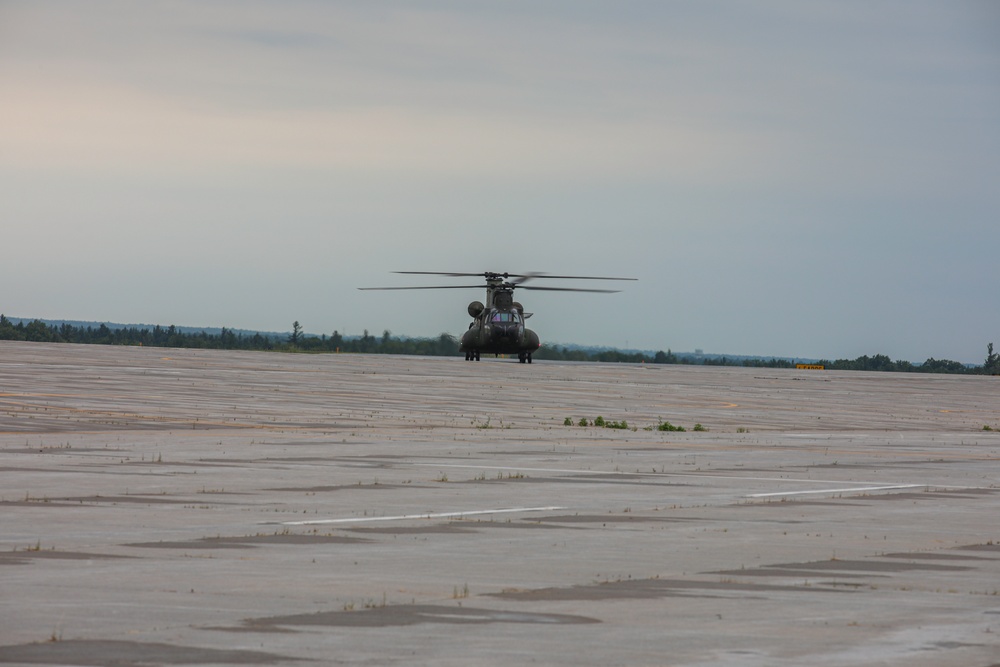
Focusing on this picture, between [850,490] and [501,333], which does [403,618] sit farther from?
[501,333]

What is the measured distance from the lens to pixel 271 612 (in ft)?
39.1

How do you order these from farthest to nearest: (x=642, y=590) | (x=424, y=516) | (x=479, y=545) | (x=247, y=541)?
(x=424, y=516), (x=479, y=545), (x=247, y=541), (x=642, y=590)

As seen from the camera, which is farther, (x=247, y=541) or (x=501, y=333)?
(x=501, y=333)

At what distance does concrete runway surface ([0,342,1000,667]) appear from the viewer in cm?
1102

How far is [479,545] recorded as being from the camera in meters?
16.3

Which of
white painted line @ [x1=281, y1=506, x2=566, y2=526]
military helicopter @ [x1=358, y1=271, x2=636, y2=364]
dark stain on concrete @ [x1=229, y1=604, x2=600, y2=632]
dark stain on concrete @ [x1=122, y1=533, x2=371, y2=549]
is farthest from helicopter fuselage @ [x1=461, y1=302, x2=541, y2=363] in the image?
dark stain on concrete @ [x1=229, y1=604, x2=600, y2=632]

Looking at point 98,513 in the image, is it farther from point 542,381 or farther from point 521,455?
point 542,381

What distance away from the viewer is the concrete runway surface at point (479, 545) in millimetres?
11016

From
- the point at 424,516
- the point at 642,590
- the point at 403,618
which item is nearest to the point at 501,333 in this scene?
the point at 424,516

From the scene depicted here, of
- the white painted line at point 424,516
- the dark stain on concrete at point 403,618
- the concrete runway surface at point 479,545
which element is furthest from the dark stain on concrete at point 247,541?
the dark stain on concrete at point 403,618

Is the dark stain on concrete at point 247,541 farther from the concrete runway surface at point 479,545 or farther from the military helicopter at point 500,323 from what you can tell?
the military helicopter at point 500,323

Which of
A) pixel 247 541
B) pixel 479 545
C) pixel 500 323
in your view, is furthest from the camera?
pixel 500 323

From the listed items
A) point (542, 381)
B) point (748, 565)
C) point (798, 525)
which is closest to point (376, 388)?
point (542, 381)

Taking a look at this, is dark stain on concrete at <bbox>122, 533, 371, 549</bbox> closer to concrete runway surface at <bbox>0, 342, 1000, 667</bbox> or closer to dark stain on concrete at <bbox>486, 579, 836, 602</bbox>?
concrete runway surface at <bbox>0, 342, 1000, 667</bbox>
